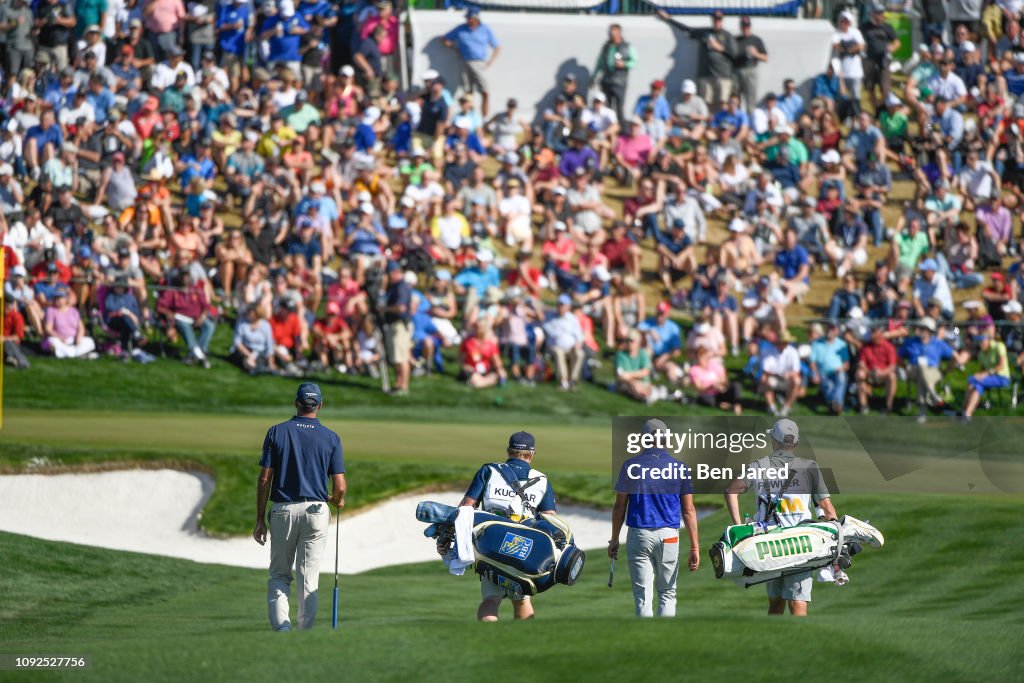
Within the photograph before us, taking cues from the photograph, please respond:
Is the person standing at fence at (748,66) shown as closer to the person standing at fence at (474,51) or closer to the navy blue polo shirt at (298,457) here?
the person standing at fence at (474,51)

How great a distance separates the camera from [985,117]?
98.6 ft

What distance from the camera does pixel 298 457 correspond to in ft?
34.9

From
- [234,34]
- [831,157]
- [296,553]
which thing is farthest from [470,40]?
[296,553]

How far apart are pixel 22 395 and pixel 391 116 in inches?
374

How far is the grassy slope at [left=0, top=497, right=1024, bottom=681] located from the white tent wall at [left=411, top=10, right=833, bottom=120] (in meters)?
15.6

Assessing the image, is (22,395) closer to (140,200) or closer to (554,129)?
(140,200)

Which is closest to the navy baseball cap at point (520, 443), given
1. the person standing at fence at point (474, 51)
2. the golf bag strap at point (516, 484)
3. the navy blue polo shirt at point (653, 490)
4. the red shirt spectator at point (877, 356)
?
the golf bag strap at point (516, 484)

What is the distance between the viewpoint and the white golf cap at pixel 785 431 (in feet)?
34.7

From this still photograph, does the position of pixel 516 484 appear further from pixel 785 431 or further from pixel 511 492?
pixel 785 431

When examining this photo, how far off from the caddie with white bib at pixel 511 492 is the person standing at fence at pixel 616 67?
20.6 meters

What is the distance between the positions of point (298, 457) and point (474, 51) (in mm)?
21287

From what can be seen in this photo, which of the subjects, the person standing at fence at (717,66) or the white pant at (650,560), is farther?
the person standing at fence at (717,66)

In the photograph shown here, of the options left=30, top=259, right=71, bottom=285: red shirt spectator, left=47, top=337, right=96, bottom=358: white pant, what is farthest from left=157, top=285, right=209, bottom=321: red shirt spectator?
left=30, top=259, right=71, bottom=285: red shirt spectator

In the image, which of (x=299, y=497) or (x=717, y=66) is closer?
(x=299, y=497)
